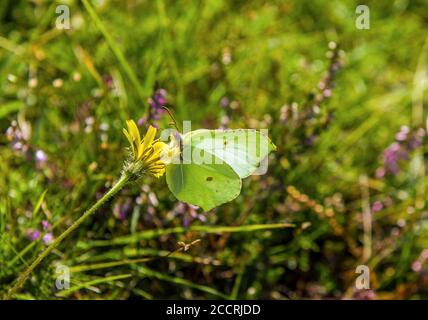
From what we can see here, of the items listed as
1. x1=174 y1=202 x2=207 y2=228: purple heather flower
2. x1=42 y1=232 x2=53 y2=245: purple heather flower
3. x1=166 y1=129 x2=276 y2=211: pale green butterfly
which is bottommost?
x1=42 y1=232 x2=53 y2=245: purple heather flower

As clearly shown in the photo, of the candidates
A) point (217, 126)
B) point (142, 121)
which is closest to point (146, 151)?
point (142, 121)

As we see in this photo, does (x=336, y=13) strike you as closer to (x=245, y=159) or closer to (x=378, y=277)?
(x=378, y=277)

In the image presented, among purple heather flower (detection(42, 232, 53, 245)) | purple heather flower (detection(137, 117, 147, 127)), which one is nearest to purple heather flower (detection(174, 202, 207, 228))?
purple heather flower (detection(137, 117, 147, 127))

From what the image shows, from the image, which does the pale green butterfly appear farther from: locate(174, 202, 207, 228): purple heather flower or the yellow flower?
locate(174, 202, 207, 228): purple heather flower

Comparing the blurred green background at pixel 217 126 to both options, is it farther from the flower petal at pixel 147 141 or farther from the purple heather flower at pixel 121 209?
the flower petal at pixel 147 141

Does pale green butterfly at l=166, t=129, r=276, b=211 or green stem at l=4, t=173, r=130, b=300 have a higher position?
pale green butterfly at l=166, t=129, r=276, b=211
